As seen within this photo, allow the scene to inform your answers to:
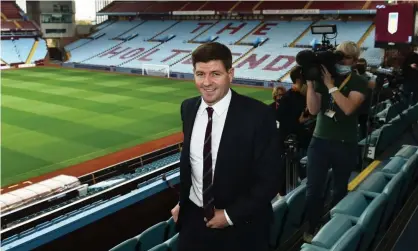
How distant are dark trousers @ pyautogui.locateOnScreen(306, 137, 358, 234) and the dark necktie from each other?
1932 mm

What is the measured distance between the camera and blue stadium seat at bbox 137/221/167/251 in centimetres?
354

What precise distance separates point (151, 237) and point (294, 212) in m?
1.42

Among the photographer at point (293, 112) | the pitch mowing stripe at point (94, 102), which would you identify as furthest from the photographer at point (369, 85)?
the pitch mowing stripe at point (94, 102)

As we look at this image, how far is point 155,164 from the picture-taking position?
8.08 m

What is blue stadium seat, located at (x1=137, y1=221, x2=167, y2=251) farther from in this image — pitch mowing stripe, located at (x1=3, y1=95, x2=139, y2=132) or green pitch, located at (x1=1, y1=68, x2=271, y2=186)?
pitch mowing stripe, located at (x1=3, y1=95, x2=139, y2=132)

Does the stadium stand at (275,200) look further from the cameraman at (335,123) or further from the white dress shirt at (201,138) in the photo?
the white dress shirt at (201,138)

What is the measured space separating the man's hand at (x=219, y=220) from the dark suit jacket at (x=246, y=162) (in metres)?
0.04

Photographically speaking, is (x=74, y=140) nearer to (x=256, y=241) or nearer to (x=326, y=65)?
(x=326, y=65)

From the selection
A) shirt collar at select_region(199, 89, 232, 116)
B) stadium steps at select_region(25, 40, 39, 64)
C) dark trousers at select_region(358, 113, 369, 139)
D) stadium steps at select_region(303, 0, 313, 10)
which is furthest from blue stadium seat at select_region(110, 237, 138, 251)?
stadium steps at select_region(25, 40, 39, 64)

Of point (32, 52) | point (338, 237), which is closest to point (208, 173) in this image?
point (338, 237)

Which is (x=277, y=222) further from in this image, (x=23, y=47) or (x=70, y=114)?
(x=23, y=47)

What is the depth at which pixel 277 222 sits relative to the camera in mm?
3715

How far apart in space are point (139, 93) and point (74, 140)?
285 inches

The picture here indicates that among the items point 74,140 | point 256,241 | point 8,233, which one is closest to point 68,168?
point 74,140
